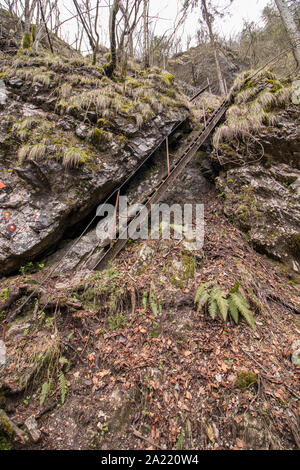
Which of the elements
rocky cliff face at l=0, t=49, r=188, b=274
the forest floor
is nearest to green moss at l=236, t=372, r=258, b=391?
the forest floor

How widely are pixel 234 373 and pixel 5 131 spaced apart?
7.54m

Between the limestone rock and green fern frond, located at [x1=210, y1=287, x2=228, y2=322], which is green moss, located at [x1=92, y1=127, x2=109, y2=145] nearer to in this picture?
green fern frond, located at [x1=210, y1=287, x2=228, y2=322]

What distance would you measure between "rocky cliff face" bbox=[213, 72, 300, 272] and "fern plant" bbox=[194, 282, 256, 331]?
2.12 metres

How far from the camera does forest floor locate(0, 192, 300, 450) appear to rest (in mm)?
2412

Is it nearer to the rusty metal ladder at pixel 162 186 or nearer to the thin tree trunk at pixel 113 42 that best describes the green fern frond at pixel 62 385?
the rusty metal ladder at pixel 162 186

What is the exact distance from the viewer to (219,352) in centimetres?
305

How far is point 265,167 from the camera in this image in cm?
556

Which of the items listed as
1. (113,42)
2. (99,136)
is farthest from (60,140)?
(113,42)

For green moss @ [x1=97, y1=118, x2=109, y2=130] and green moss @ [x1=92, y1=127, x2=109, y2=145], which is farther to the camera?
A: green moss @ [x1=97, y1=118, x2=109, y2=130]

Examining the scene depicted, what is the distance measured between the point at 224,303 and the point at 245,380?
1039mm

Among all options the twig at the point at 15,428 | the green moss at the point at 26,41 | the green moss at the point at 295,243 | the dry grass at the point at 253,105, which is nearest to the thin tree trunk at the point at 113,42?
the green moss at the point at 26,41

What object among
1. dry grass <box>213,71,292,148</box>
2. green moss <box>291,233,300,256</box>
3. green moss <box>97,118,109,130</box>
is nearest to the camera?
green moss <box>291,233,300,256</box>

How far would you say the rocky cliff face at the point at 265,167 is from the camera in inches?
190

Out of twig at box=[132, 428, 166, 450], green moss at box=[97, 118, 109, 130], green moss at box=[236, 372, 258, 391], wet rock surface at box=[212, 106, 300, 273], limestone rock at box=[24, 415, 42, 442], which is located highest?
green moss at box=[97, 118, 109, 130]
